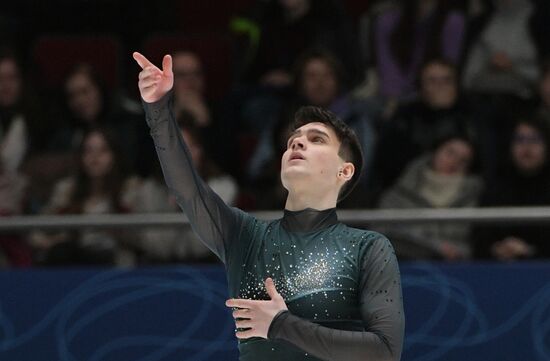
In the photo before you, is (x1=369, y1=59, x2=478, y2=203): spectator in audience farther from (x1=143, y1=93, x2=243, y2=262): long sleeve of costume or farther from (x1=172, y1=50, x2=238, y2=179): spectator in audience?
(x1=143, y1=93, x2=243, y2=262): long sleeve of costume

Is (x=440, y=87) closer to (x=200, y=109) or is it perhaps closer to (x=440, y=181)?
(x=440, y=181)

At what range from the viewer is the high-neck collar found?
3.55m

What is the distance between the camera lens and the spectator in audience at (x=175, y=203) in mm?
5574

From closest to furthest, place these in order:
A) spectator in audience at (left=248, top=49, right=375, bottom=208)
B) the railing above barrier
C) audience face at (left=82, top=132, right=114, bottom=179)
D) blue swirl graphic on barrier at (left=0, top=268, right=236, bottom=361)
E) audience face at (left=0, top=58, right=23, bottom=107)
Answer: the railing above barrier < blue swirl graphic on barrier at (left=0, top=268, right=236, bottom=361) < audience face at (left=82, top=132, right=114, bottom=179) < spectator in audience at (left=248, top=49, right=375, bottom=208) < audience face at (left=0, top=58, right=23, bottom=107)

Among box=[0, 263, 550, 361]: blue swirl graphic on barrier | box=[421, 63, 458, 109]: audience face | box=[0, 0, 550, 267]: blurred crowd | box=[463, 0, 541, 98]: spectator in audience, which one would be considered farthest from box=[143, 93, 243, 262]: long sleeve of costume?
box=[463, 0, 541, 98]: spectator in audience

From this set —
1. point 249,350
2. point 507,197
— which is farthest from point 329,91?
point 249,350

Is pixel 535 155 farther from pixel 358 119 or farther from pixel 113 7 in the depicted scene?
pixel 113 7

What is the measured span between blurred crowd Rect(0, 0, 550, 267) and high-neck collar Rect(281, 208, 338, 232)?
175cm

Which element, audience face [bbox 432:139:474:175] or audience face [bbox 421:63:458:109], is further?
audience face [bbox 421:63:458:109]

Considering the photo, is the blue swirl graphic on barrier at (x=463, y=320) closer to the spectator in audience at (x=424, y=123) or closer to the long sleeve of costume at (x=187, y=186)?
the spectator in audience at (x=424, y=123)

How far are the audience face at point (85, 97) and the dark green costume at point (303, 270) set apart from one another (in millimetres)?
3463

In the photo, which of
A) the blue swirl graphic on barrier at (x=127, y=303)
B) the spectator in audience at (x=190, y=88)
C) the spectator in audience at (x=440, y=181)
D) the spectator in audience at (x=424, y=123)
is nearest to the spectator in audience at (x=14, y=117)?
the spectator in audience at (x=190, y=88)

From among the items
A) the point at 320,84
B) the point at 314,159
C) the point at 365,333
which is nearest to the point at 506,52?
the point at 320,84

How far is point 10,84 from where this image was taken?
7105mm
